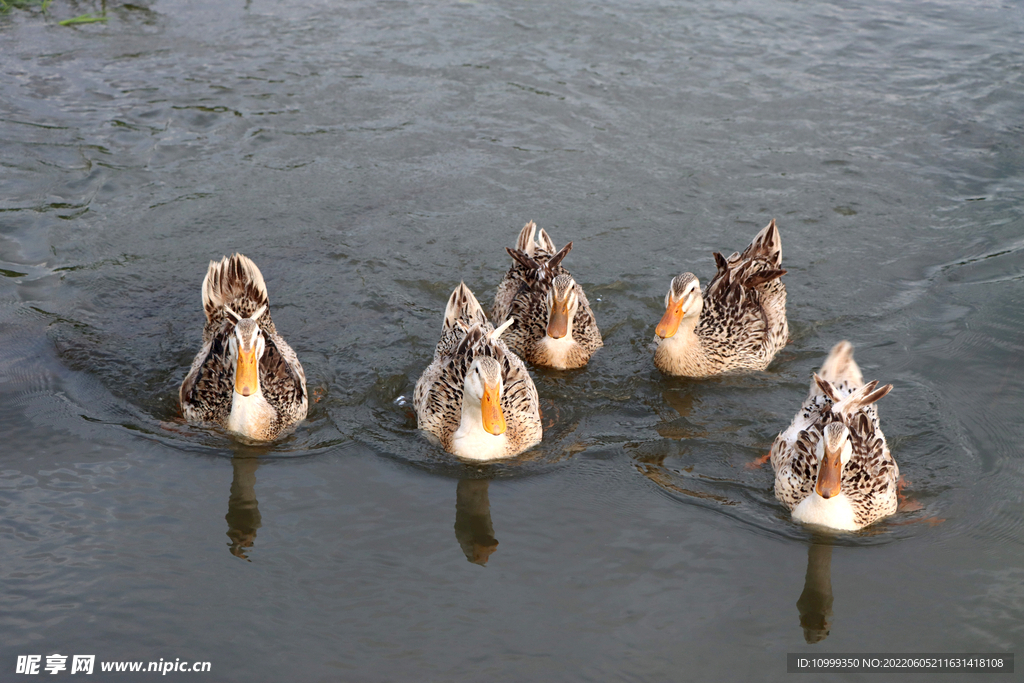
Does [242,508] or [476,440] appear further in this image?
[476,440]

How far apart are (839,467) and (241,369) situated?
432 centimetres

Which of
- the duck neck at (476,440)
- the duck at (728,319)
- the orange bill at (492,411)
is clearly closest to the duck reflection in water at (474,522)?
the duck neck at (476,440)

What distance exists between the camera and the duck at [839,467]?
6102mm

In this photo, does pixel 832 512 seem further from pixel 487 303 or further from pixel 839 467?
pixel 487 303

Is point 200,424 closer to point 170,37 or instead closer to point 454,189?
point 454,189

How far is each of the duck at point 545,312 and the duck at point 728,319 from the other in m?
0.71

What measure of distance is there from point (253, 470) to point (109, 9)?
35.5 feet

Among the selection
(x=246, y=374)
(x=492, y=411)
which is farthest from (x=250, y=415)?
(x=492, y=411)

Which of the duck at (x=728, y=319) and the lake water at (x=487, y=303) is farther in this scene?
the duck at (x=728, y=319)

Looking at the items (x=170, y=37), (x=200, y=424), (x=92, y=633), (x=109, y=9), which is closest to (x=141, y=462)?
(x=200, y=424)

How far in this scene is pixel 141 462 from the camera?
6703 millimetres

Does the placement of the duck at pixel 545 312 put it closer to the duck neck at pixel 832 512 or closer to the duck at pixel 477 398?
the duck at pixel 477 398

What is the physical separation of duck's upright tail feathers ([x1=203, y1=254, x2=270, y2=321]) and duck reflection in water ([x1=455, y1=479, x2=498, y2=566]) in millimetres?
2481

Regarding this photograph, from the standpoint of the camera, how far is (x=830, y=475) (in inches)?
238
